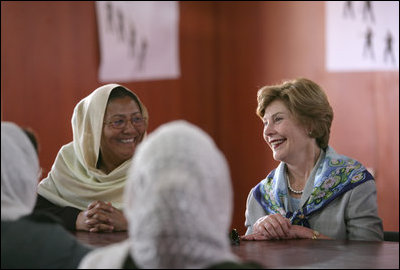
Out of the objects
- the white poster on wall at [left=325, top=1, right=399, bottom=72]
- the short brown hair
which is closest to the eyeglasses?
the short brown hair

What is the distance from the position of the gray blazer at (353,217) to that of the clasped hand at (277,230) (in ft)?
0.49

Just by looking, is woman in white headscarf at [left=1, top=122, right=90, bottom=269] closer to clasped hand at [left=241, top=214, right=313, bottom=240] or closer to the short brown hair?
clasped hand at [left=241, top=214, right=313, bottom=240]

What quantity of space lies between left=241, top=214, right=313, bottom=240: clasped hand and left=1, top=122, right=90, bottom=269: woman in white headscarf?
1.08 m

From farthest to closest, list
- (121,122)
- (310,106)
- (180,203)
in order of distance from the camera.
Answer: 1. (121,122)
2. (310,106)
3. (180,203)

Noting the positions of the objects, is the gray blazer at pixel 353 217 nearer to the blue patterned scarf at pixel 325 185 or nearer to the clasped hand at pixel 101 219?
the blue patterned scarf at pixel 325 185

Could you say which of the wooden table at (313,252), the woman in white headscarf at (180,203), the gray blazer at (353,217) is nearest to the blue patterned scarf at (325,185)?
the gray blazer at (353,217)

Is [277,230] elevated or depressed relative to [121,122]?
depressed

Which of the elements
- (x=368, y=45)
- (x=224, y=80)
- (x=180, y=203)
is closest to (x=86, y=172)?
(x=180, y=203)

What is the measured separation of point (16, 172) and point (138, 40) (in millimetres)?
3900

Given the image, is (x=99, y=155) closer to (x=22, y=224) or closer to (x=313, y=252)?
(x=313, y=252)

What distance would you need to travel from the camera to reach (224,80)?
21.0 ft

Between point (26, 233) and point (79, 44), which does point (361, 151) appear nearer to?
point (79, 44)

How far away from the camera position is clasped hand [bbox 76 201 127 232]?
3.03 meters

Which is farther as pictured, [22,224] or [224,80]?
[224,80]
